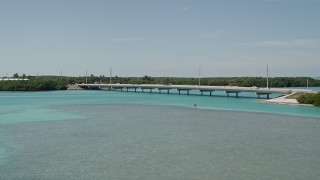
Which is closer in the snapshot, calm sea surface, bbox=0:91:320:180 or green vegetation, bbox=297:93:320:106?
calm sea surface, bbox=0:91:320:180

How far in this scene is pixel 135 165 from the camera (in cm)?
1833

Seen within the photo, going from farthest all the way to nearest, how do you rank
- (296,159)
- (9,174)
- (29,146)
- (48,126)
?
(48,126) < (29,146) < (296,159) < (9,174)

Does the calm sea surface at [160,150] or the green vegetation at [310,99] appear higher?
the green vegetation at [310,99]

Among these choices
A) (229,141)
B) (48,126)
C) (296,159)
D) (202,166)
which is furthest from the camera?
(48,126)

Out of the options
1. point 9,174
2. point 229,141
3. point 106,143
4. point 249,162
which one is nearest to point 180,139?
point 229,141

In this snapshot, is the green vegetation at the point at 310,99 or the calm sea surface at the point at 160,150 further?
the green vegetation at the point at 310,99

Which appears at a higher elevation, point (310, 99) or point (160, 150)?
point (310, 99)

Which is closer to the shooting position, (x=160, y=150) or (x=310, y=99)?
(x=160, y=150)

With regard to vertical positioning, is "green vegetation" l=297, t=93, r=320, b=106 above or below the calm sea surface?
above

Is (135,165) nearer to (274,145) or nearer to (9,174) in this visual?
(9,174)

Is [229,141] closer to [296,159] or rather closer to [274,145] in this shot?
[274,145]

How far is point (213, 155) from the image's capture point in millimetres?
20609

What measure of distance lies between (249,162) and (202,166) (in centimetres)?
239

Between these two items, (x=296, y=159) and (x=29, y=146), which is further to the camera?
(x=29, y=146)
